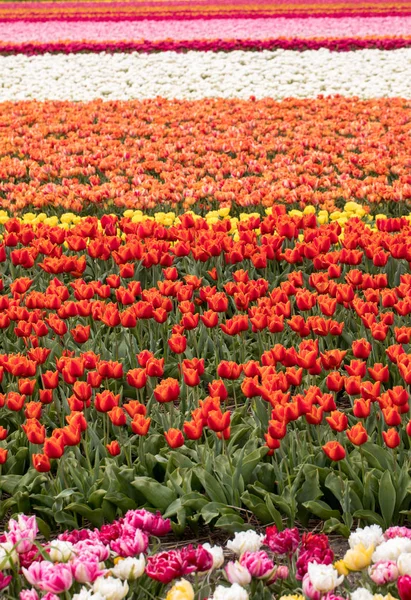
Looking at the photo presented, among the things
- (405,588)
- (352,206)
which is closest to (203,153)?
(352,206)

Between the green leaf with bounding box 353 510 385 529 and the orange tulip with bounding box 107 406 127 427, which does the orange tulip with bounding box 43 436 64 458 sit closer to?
the orange tulip with bounding box 107 406 127 427

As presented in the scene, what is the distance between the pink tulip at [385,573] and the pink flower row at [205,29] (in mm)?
16571

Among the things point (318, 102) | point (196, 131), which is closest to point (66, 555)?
point (196, 131)

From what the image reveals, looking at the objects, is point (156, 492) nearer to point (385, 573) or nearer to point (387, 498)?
point (387, 498)

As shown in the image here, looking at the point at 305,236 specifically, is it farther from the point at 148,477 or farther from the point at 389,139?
the point at 389,139

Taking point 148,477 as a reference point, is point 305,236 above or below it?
above

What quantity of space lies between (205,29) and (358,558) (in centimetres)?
1937

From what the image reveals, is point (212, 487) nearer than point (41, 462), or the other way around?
point (41, 462)

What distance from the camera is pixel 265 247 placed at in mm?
5047

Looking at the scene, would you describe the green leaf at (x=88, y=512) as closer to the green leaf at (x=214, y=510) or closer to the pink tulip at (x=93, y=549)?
the green leaf at (x=214, y=510)

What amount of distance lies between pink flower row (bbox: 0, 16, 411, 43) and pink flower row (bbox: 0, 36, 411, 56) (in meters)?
1.22

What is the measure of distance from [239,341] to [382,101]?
8.19m

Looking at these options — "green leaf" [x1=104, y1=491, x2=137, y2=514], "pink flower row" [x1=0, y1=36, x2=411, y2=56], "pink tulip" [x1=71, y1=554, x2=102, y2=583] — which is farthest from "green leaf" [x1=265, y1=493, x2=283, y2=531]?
"pink flower row" [x1=0, y1=36, x2=411, y2=56]

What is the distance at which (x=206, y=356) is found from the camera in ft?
14.9
